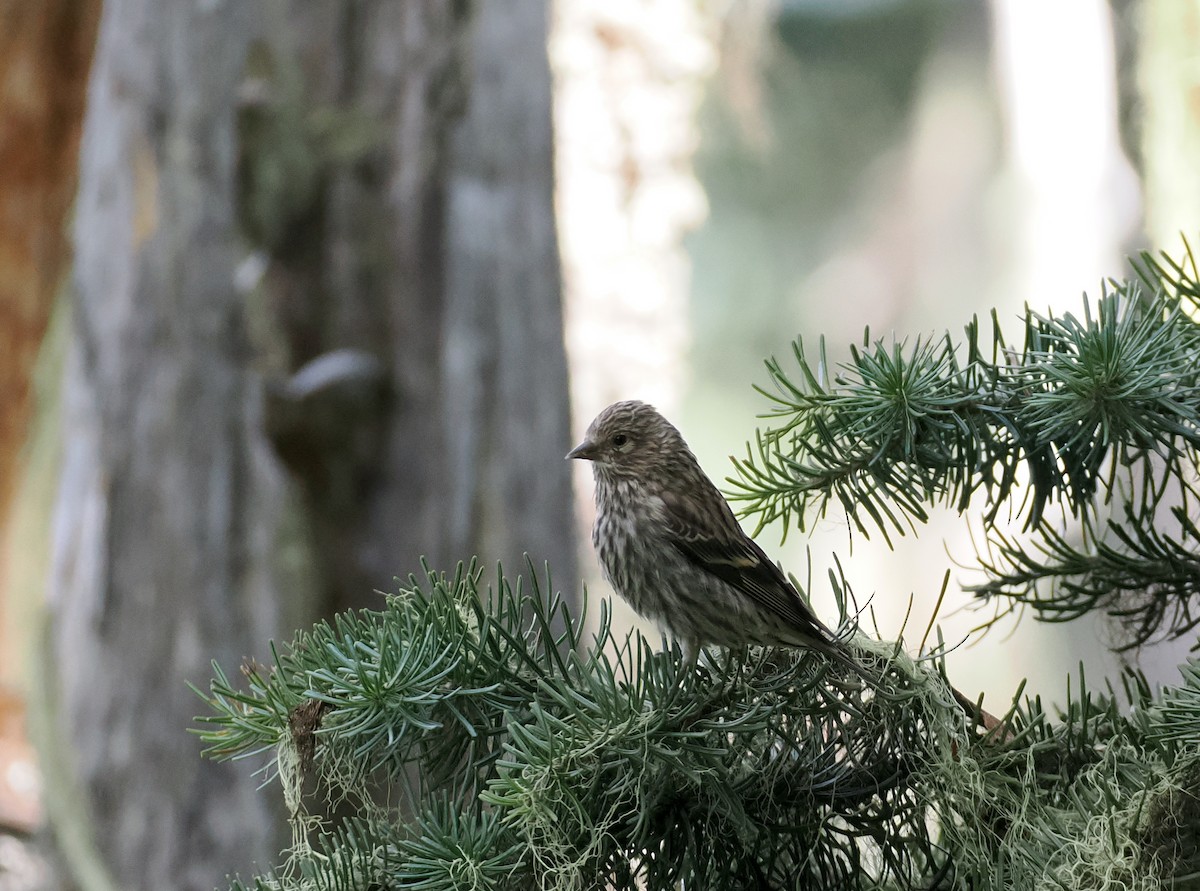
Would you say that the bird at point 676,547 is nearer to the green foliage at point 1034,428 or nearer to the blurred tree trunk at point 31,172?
the green foliage at point 1034,428

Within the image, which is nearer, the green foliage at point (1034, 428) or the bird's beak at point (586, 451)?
the green foliage at point (1034, 428)

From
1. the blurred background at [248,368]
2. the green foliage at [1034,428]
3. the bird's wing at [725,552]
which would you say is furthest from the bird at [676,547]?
the blurred background at [248,368]

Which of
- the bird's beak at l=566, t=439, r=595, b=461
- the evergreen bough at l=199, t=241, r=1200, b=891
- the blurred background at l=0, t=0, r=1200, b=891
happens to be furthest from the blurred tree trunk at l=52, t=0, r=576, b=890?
the evergreen bough at l=199, t=241, r=1200, b=891

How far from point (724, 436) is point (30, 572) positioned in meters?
9.81

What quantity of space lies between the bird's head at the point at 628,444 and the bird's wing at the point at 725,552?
109mm

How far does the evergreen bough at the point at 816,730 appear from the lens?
3.71 ft

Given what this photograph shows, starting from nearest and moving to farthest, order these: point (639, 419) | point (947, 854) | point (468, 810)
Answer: point (468, 810)
point (947, 854)
point (639, 419)

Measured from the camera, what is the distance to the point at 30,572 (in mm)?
3299

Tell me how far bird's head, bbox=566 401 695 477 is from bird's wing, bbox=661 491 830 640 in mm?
109

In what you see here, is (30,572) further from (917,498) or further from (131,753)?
(917,498)

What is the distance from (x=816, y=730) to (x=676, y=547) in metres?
0.73

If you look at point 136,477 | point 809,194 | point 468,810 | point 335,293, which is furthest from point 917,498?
point 809,194

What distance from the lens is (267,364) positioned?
2736 millimetres

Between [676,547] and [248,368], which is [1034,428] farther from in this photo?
[248,368]
